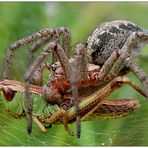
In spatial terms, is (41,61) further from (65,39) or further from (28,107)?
(65,39)

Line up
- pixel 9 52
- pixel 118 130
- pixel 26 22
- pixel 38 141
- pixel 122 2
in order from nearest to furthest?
pixel 38 141
pixel 118 130
pixel 9 52
pixel 26 22
pixel 122 2

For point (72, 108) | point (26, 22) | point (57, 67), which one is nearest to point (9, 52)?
point (57, 67)

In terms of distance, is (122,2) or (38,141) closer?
(38,141)

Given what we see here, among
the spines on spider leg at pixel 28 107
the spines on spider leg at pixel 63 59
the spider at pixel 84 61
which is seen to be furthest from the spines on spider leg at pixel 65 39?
the spines on spider leg at pixel 28 107

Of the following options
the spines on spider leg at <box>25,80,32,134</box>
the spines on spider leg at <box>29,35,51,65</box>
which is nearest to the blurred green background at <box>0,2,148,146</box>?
the spines on spider leg at <box>25,80,32,134</box>

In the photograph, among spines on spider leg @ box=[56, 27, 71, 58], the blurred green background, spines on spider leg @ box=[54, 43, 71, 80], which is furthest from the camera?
Answer: spines on spider leg @ box=[56, 27, 71, 58]

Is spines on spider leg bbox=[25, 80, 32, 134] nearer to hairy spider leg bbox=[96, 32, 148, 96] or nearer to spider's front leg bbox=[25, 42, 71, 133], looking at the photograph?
spider's front leg bbox=[25, 42, 71, 133]

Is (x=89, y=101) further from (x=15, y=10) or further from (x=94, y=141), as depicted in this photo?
(x=15, y=10)

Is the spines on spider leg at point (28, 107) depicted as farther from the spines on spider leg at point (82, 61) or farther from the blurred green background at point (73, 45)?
the spines on spider leg at point (82, 61)
